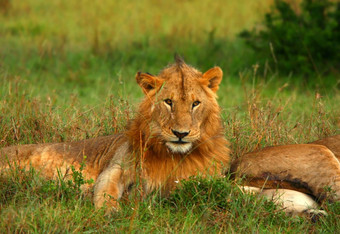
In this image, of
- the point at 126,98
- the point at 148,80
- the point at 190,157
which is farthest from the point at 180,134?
the point at 126,98

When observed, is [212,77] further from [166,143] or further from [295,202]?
[295,202]

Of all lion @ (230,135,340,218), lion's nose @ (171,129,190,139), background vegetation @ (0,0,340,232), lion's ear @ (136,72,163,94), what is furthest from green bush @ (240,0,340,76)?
lion's nose @ (171,129,190,139)

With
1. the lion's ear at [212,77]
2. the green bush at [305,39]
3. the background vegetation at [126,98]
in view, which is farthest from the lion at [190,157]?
the green bush at [305,39]

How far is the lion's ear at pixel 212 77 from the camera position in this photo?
4.33 metres

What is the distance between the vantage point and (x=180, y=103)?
4.10 meters

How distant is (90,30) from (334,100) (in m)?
6.16

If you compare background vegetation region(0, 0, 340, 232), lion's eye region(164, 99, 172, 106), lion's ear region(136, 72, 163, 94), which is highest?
lion's ear region(136, 72, 163, 94)

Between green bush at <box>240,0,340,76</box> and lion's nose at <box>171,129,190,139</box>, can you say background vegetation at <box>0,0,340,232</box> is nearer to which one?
green bush at <box>240,0,340,76</box>

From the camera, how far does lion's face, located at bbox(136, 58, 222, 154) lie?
401 cm

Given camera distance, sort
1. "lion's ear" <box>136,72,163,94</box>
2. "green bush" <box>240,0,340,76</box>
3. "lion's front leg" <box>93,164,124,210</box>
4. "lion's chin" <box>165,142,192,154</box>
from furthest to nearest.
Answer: "green bush" <box>240,0,340,76</box> < "lion's ear" <box>136,72,163,94</box> < "lion's chin" <box>165,142,192,154</box> < "lion's front leg" <box>93,164,124,210</box>

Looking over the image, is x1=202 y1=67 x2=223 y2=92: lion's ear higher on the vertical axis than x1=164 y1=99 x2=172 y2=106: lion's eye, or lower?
higher

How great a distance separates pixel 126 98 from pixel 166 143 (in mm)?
1613

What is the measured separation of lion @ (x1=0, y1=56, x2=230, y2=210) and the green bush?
14.5ft

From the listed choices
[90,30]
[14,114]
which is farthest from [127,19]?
[14,114]
